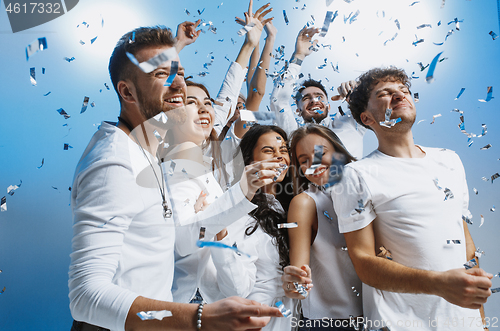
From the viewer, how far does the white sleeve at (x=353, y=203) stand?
1142 mm

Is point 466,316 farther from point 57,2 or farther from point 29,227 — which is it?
point 57,2

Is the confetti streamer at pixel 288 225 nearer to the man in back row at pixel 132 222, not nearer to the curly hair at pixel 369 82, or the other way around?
the man in back row at pixel 132 222

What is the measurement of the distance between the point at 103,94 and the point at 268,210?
1.49m

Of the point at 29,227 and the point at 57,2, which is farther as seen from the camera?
the point at 57,2

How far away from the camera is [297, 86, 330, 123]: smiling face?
1.96 meters

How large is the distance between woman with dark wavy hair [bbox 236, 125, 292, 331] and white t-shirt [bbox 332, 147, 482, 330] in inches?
11.1

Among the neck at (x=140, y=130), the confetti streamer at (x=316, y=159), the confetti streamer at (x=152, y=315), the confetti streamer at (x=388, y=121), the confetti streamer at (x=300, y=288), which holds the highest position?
the neck at (x=140, y=130)

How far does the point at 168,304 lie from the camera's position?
72 cm

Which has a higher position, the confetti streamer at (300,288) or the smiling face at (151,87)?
the smiling face at (151,87)

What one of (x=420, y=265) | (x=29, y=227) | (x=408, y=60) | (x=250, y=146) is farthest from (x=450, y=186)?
(x=29, y=227)

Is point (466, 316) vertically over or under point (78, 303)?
under

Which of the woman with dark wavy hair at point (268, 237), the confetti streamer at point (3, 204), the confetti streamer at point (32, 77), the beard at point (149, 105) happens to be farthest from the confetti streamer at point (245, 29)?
the confetti streamer at point (3, 204)

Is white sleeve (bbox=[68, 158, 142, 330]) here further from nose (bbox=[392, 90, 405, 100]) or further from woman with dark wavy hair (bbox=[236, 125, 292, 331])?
nose (bbox=[392, 90, 405, 100])

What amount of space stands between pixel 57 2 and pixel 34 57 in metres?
0.43
